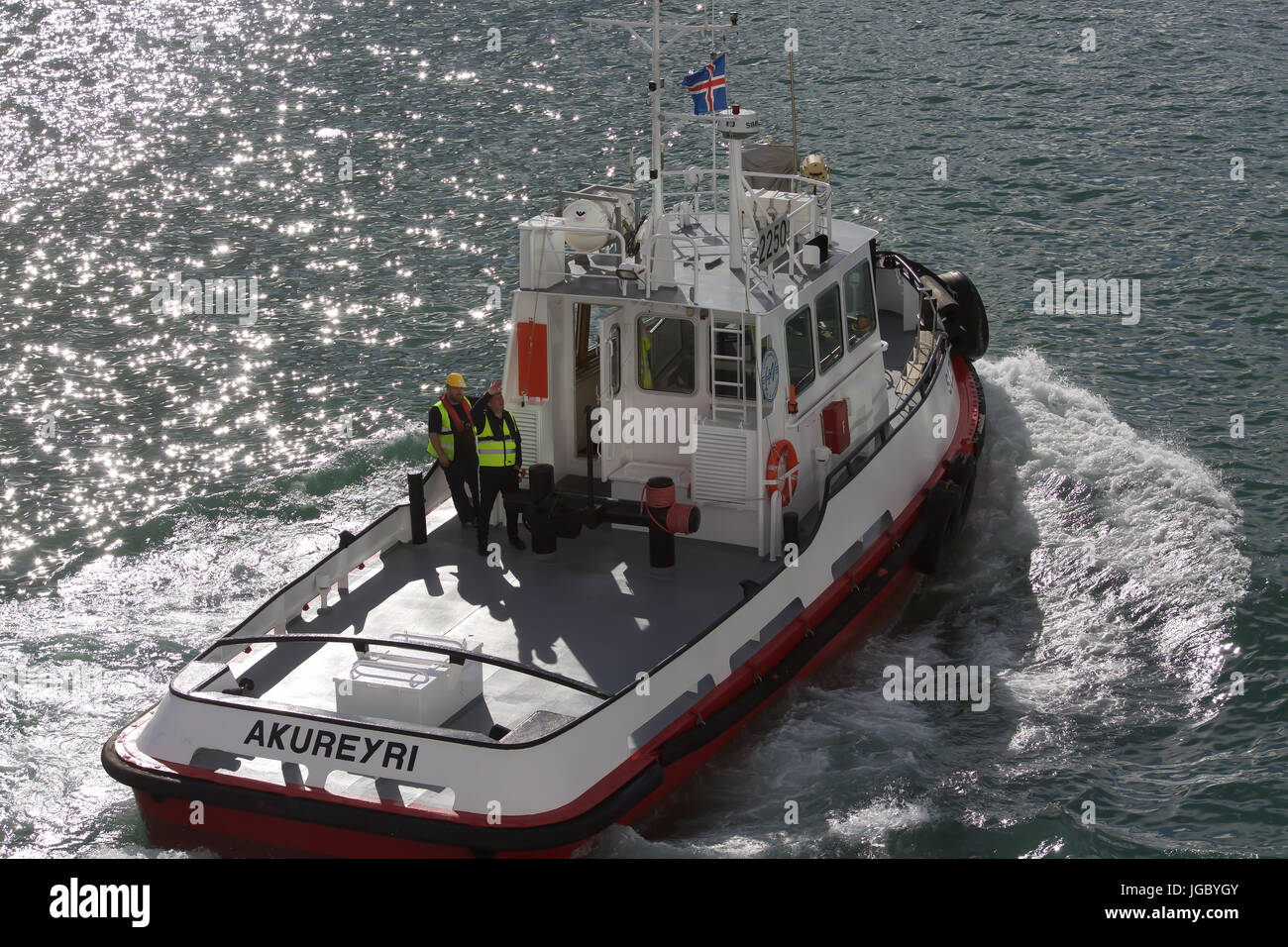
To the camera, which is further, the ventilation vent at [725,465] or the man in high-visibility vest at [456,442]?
the man in high-visibility vest at [456,442]

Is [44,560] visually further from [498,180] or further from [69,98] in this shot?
[69,98]

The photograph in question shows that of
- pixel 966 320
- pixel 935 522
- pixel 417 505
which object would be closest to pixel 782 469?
pixel 935 522

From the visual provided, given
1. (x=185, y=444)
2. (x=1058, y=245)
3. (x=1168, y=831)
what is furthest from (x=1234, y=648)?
(x=185, y=444)

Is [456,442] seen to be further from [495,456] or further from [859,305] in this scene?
[859,305]

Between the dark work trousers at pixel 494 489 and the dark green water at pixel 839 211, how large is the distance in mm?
2419

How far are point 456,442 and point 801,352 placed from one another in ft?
8.87

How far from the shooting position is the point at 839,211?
810 inches

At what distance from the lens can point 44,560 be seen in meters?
13.2

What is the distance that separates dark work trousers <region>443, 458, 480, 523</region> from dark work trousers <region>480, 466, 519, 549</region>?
100 mm

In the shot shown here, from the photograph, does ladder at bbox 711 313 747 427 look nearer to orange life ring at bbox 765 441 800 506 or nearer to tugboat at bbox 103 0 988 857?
tugboat at bbox 103 0 988 857

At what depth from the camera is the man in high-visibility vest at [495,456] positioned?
11.1 m

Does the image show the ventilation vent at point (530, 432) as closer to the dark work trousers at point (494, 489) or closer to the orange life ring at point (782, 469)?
the dark work trousers at point (494, 489)

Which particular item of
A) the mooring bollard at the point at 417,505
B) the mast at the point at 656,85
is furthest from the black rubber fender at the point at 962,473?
the mooring bollard at the point at 417,505

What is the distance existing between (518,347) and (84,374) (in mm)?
8030
